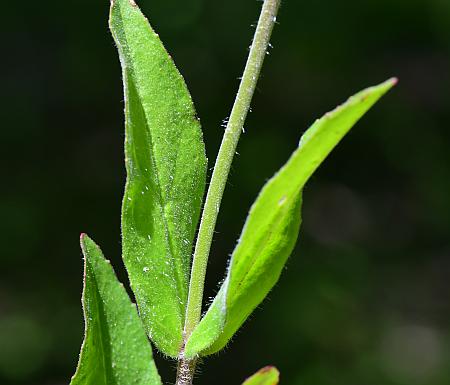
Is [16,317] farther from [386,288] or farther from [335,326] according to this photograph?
[386,288]

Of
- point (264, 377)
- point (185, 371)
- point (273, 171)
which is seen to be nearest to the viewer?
point (264, 377)

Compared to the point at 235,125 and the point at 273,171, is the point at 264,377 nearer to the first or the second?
the point at 235,125

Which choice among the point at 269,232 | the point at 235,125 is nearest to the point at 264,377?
the point at 269,232

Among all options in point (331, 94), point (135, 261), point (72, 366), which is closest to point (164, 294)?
point (135, 261)

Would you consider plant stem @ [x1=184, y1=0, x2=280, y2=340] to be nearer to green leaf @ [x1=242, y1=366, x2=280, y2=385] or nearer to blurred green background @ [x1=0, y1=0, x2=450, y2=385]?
green leaf @ [x1=242, y1=366, x2=280, y2=385]

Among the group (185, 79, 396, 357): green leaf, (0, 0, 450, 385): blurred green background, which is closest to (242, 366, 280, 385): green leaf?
(185, 79, 396, 357): green leaf

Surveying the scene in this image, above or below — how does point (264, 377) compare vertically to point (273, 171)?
above

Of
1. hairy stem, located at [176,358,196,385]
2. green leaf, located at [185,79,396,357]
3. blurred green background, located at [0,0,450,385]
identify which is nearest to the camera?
green leaf, located at [185,79,396,357]
